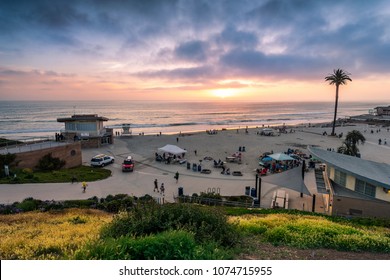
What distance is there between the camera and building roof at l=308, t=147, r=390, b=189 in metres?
14.4

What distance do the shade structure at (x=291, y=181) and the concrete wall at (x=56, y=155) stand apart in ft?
58.2

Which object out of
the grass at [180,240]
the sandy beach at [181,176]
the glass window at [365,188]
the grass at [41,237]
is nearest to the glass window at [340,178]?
the glass window at [365,188]

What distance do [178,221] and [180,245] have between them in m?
1.73

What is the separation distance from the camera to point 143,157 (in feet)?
105

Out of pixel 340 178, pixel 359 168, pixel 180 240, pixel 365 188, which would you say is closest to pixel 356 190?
pixel 365 188

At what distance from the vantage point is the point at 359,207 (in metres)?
14.8

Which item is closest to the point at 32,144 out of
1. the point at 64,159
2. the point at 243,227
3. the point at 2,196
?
the point at 64,159

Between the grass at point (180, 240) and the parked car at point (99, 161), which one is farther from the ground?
the grass at point (180, 240)

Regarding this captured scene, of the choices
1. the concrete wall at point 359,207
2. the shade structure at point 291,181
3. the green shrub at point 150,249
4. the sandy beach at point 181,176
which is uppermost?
the green shrub at point 150,249

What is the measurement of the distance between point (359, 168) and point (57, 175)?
21088 mm

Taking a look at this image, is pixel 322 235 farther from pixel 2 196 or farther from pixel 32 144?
pixel 32 144

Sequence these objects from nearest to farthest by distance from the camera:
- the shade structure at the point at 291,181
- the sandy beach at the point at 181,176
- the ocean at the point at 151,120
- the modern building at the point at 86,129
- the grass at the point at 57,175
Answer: the shade structure at the point at 291,181
the sandy beach at the point at 181,176
the grass at the point at 57,175
the modern building at the point at 86,129
the ocean at the point at 151,120

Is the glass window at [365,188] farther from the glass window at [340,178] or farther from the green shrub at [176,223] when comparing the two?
the green shrub at [176,223]

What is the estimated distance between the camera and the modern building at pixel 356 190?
1443cm
